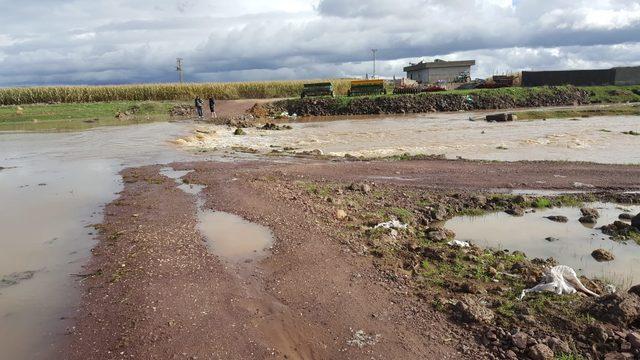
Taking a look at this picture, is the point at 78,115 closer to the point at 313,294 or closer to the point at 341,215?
the point at 341,215

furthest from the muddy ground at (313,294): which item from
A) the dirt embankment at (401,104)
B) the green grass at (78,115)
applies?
the dirt embankment at (401,104)

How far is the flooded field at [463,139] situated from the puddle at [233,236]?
12.5m

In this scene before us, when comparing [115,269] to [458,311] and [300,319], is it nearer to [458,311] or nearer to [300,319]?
[300,319]

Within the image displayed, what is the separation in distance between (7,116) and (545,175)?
50352 millimetres

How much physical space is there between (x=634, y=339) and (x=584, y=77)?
63933 millimetres

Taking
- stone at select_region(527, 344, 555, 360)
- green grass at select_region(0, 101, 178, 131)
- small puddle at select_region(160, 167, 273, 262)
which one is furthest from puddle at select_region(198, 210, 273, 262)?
green grass at select_region(0, 101, 178, 131)

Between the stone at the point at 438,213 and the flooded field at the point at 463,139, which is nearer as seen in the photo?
the stone at the point at 438,213

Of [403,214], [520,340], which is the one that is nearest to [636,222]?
[403,214]

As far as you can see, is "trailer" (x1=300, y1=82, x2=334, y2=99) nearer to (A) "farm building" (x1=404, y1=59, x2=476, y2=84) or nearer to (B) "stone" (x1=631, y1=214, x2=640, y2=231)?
(A) "farm building" (x1=404, y1=59, x2=476, y2=84)

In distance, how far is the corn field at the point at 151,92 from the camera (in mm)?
61281

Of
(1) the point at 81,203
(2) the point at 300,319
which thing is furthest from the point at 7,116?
(2) the point at 300,319

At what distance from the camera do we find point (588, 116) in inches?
1535

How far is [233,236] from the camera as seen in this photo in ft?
30.8

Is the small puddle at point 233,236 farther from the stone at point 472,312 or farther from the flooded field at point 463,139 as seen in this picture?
the flooded field at point 463,139
